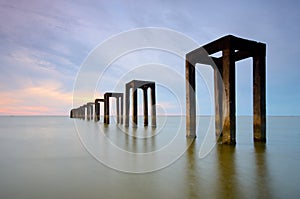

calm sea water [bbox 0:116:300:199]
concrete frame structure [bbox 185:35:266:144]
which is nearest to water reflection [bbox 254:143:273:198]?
calm sea water [bbox 0:116:300:199]

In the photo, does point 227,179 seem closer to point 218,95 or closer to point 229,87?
point 229,87

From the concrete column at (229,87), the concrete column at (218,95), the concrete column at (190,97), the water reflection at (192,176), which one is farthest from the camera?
the concrete column at (218,95)

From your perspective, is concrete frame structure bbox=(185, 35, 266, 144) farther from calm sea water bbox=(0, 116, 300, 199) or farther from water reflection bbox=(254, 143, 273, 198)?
water reflection bbox=(254, 143, 273, 198)

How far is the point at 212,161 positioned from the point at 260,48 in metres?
5.73

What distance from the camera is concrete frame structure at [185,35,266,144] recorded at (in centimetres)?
827

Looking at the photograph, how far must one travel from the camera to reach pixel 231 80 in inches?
323

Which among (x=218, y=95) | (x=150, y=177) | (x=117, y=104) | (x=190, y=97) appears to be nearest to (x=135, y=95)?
(x=117, y=104)

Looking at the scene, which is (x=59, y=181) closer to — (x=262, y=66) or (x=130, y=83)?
(x=262, y=66)

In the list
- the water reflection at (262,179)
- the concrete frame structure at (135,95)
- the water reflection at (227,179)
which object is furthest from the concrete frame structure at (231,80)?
the concrete frame structure at (135,95)

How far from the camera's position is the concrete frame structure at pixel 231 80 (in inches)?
325

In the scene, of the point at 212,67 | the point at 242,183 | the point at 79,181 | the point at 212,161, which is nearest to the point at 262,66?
→ the point at 212,67

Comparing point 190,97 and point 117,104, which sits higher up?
point 190,97

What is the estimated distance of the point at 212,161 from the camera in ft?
18.4

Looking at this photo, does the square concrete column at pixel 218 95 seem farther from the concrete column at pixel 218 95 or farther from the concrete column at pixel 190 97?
the concrete column at pixel 190 97
